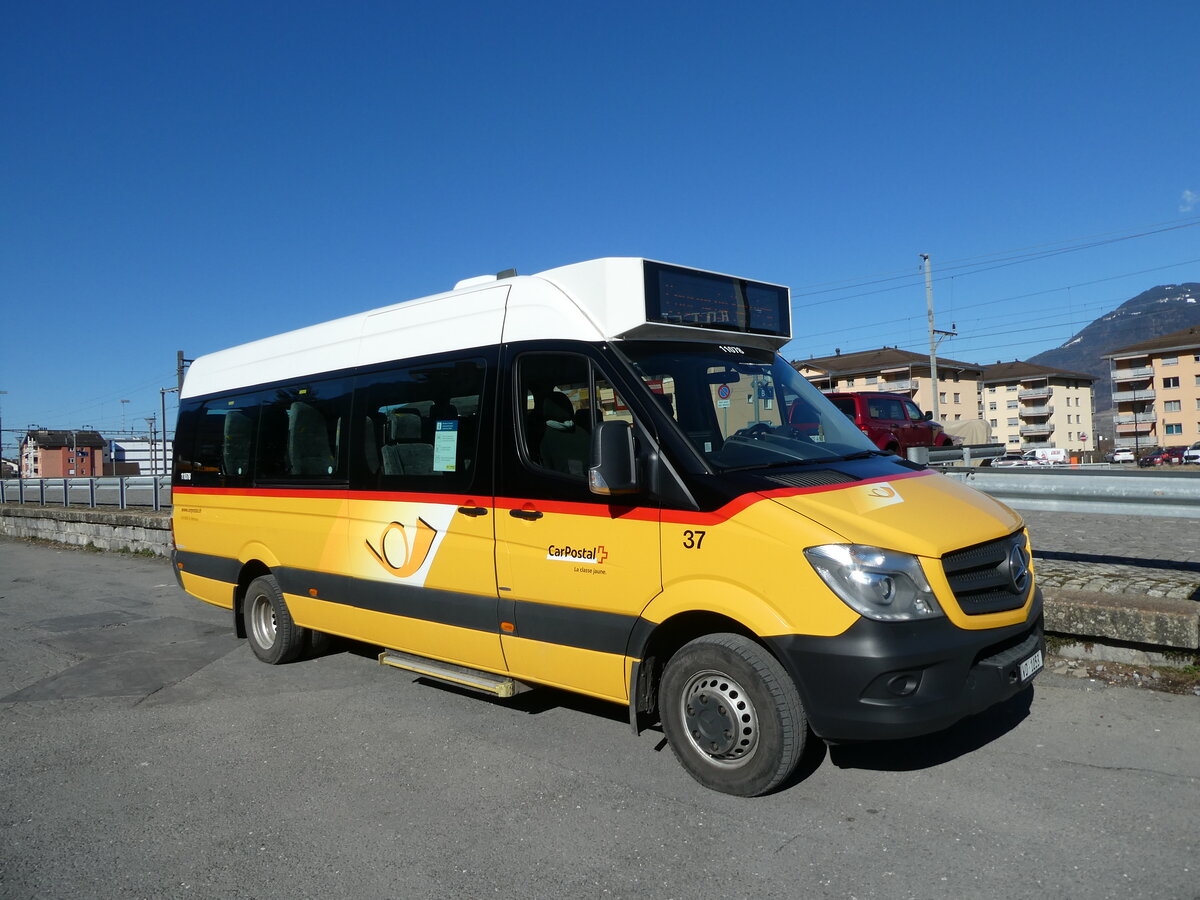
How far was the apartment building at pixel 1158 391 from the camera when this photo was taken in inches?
4003

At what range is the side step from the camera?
5.22 m

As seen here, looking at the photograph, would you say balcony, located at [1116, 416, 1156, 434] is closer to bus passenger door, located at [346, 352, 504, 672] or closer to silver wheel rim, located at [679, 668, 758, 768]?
bus passenger door, located at [346, 352, 504, 672]

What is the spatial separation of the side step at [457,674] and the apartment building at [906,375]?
296 ft

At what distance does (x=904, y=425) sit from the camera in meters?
21.3

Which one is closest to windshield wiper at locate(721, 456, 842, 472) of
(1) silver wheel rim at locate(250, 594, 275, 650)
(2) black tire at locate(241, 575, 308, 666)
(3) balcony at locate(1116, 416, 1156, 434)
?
(2) black tire at locate(241, 575, 308, 666)

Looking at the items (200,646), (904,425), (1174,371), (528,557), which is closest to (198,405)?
(200,646)

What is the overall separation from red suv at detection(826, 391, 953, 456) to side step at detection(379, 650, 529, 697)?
15351 mm

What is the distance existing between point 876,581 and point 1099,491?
4.02 meters

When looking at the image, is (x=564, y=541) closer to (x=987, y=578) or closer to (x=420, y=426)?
(x=420, y=426)

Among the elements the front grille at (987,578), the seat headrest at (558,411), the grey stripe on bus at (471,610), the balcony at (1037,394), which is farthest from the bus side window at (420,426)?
the balcony at (1037,394)

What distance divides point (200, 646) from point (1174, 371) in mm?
119283

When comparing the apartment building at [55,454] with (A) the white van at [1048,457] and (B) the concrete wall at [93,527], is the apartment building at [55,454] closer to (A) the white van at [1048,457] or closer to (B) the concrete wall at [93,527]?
(B) the concrete wall at [93,527]

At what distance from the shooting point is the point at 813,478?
14.3 feet

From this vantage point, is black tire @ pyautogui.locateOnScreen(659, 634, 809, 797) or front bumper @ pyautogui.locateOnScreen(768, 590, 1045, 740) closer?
front bumper @ pyautogui.locateOnScreen(768, 590, 1045, 740)
